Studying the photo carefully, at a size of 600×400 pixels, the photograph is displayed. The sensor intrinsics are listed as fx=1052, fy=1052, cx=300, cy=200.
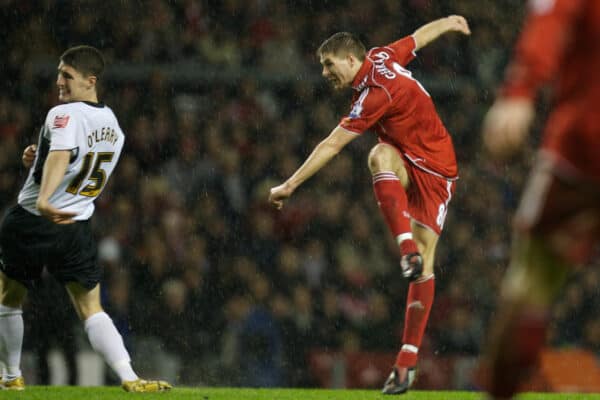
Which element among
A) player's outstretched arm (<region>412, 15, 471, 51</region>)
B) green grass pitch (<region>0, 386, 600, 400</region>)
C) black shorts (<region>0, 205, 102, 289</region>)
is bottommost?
green grass pitch (<region>0, 386, 600, 400</region>)

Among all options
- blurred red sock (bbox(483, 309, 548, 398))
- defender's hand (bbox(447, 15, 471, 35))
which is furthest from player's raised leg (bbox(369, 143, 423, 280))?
blurred red sock (bbox(483, 309, 548, 398))

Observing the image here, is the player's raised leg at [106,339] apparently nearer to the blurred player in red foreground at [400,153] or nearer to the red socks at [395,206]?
the blurred player in red foreground at [400,153]

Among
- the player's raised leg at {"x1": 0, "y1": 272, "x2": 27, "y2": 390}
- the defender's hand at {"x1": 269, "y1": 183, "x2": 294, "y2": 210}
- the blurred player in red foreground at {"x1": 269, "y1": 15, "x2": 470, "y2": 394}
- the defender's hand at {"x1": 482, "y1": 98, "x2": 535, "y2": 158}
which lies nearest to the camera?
the defender's hand at {"x1": 482, "y1": 98, "x2": 535, "y2": 158}

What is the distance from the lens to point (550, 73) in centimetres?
310

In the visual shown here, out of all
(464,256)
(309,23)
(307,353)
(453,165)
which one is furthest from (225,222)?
(453,165)

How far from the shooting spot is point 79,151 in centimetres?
615

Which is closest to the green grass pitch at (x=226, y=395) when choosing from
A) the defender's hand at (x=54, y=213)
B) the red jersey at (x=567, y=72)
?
the defender's hand at (x=54, y=213)

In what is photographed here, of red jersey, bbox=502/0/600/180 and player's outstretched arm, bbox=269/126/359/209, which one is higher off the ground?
red jersey, bbox=502/0/600/180

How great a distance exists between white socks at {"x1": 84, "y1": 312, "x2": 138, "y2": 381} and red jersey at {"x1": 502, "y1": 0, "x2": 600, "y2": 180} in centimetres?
371

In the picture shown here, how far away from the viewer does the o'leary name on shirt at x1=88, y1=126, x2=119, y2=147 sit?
620 centimetres

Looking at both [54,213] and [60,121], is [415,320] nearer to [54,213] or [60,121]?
[54,213]

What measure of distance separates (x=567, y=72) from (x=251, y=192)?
8.93m

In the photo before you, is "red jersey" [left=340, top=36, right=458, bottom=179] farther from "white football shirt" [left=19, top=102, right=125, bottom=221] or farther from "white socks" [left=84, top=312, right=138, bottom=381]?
"white socks" [left=84, top=312, right=138, bottom=381]

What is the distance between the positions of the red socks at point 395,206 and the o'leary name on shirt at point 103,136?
5.41 ft
